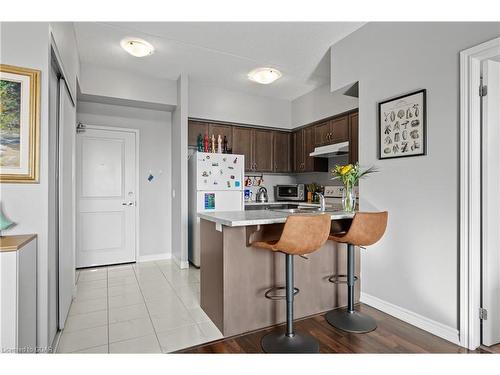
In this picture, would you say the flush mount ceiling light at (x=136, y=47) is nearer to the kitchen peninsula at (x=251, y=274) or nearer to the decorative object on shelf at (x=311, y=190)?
the kitchen peninsula at (x=251, y=274)

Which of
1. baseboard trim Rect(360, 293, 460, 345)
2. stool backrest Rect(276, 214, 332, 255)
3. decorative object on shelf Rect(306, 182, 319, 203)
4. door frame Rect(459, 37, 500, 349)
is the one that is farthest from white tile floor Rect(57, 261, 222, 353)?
decorative object on shelf Rect(306, 182, 319, 203)

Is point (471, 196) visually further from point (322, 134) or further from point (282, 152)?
point (282, 152)

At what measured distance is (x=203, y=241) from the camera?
2.54 metres

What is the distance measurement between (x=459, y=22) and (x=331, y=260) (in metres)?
2.13

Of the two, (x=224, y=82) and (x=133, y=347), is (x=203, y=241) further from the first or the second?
(x=224, y=82)

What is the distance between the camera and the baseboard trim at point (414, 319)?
78.4 inches

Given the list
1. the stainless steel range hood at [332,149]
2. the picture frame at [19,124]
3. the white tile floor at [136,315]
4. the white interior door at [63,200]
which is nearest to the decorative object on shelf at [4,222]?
the picture frame at [19,124]

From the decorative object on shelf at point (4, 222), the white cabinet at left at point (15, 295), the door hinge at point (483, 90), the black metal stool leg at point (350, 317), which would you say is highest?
the door hinge at point (483, 90)

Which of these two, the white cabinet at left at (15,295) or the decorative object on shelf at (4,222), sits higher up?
the decorative object on shelf at (4,222)

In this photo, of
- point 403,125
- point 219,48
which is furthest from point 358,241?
point 219,48

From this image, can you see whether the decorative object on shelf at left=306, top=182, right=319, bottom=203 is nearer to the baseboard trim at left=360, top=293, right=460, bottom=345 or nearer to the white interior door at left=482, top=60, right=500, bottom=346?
the baseboard trim at left=360, top=293, right=460, bottom=345

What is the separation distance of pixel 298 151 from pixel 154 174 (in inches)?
99.6

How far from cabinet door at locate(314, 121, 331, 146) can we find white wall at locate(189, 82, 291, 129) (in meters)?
0.79

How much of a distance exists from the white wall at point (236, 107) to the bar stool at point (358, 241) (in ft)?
9.63
